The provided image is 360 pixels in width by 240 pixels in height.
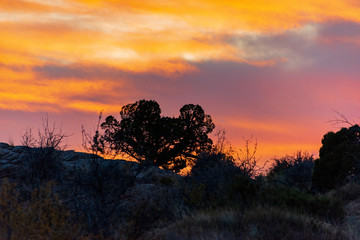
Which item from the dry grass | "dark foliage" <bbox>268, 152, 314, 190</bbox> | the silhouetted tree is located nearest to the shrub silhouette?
"dark foliage" <bbox>268, 152, 314, 190</bbox>

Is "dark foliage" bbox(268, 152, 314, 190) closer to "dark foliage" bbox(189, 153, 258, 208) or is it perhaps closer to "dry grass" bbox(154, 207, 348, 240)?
"dark foliage" bbox(189, 153, 258, 208)

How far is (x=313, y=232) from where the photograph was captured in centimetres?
1327

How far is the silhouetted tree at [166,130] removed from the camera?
36000mm

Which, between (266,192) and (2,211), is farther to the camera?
(266,192)

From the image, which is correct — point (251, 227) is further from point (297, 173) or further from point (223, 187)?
point (297, 173)

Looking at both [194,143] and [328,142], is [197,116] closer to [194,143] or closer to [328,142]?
[194,143]

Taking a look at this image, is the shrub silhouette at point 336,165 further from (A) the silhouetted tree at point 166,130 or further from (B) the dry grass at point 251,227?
(B) the dry grass at point 251,227

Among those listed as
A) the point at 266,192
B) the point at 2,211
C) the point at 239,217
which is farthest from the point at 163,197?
the point at 2,211

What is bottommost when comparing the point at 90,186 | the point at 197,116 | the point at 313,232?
the point at 313,232

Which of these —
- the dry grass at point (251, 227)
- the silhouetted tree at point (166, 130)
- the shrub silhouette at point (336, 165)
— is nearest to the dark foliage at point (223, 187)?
the dry grass at point (251, 227)

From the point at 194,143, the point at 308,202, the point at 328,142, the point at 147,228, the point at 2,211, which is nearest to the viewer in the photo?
the point at 2,211

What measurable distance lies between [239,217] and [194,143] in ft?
77.7

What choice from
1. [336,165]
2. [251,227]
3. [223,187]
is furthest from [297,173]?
[251,227]

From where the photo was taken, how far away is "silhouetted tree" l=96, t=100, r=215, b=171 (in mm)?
36000
